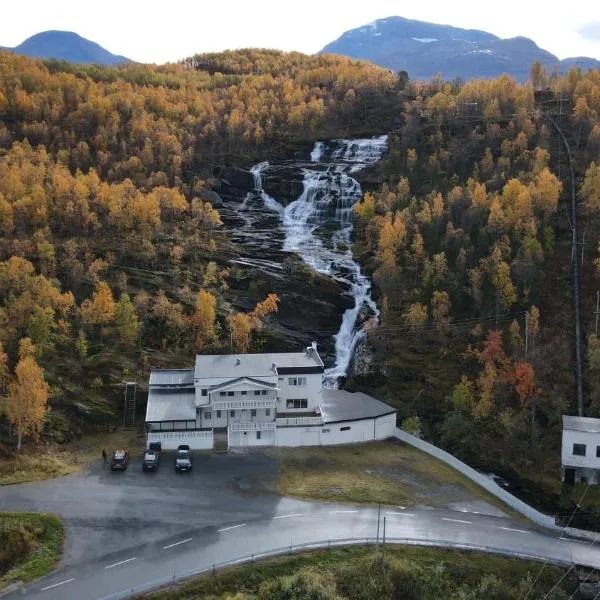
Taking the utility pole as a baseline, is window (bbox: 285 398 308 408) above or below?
below

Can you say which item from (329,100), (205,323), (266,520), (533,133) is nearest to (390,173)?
(533,133)

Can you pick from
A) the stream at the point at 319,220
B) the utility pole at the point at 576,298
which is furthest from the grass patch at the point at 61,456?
the utility pole at the point at 576,298

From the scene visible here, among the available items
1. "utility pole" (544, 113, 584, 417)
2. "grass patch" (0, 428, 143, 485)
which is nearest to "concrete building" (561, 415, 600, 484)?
"utility pole" (544, 113, 584, 417)

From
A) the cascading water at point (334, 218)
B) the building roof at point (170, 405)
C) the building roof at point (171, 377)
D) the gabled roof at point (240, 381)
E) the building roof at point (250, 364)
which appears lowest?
the building roof at point (170, 405)

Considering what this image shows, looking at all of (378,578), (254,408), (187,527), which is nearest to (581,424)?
(378,578)

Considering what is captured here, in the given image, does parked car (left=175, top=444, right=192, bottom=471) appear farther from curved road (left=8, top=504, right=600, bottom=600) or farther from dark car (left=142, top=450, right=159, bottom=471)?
curved road (left=8, top=504, right=600, bottom=600)

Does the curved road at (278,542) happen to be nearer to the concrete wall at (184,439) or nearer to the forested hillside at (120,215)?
the concrete wall at (184,439)
